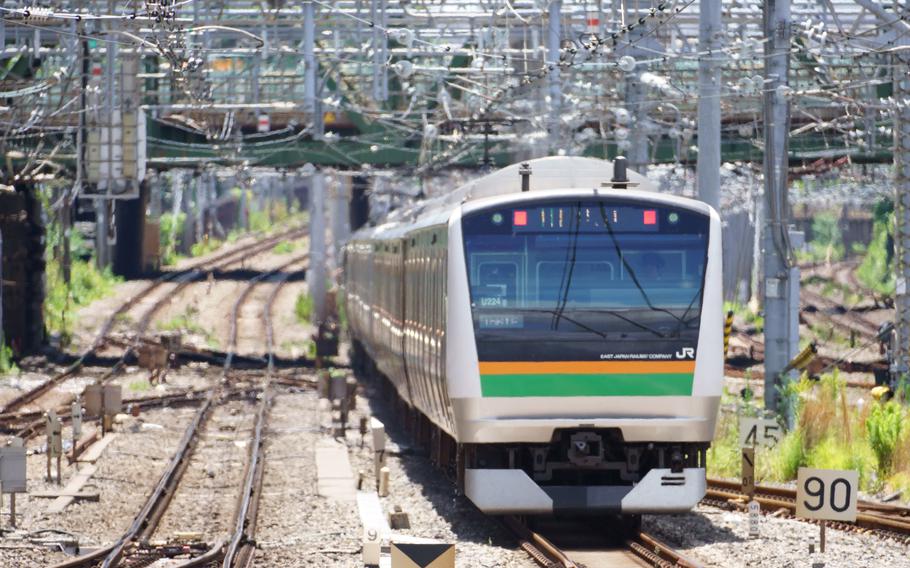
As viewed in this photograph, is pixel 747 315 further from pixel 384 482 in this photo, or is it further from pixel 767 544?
pixel 767 544

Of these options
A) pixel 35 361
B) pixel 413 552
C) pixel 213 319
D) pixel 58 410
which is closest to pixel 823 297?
pixel 213 319

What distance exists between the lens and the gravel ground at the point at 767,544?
11945 millimetres

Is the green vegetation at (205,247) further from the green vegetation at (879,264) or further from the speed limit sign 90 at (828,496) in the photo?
the speed limit sign 90 at (828,496)

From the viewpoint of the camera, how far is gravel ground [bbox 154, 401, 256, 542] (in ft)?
48.5

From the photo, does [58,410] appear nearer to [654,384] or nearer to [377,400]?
[377,400]

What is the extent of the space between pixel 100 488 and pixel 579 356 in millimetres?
5962

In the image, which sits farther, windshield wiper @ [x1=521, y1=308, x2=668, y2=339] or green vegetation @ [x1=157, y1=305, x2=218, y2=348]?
green vegetation @ [x1=157, y1=305, x2=218, y2=348]

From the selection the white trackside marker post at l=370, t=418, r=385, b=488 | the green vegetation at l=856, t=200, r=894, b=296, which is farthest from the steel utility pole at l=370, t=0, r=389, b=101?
the green vegetation at l=856, t=200, r=894, b=296

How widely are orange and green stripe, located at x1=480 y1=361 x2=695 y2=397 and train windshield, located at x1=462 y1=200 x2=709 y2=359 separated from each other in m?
0.13

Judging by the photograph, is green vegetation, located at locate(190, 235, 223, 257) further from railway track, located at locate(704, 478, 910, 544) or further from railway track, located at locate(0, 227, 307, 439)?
railway track, located at locate(704, 478, 910, 544)

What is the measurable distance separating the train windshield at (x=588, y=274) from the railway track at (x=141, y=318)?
973 cm

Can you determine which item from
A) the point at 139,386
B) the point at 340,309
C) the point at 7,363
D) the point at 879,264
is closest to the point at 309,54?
the point at 139,386

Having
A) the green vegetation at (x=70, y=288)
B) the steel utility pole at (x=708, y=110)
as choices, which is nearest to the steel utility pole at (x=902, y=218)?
the steel utility pole at (x=708, y=110)

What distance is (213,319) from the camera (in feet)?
147
